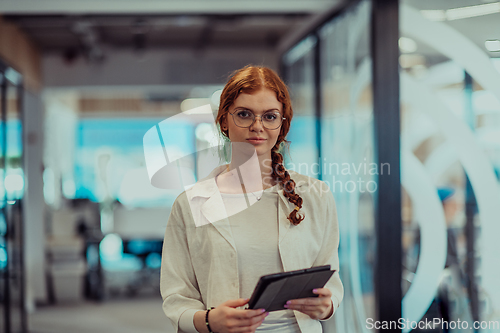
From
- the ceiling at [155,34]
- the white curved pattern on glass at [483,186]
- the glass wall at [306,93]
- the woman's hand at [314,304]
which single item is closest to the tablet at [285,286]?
the woman's hand at [314,304]

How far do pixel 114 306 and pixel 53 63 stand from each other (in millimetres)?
2980

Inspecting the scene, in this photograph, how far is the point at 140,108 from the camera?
408 inches

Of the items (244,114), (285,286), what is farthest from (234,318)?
(244,114)

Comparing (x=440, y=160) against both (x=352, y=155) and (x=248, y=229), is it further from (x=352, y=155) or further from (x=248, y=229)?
(x=248, y=229)

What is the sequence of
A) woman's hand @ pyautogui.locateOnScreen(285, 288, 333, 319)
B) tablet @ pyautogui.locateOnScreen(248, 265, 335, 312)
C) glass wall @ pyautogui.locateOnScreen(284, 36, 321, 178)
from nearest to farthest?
tablet @ pyautogui.locateOnScreen(248, 265, 335, 312) < woman's hand @ pyautogui.locateOnScreen(285, 288, 333, 319) < glass wall @ pyautogui.locateOnScreen(284, 36, 321, 178)

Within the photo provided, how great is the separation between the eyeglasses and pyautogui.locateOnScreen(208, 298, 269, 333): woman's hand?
1.43 feet

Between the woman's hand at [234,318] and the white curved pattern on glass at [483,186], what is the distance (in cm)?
202

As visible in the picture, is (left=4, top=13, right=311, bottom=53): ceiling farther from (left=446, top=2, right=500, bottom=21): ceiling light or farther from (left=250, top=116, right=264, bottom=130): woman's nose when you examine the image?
(left=250, top=116, right=264, bottom=130): woman's nose

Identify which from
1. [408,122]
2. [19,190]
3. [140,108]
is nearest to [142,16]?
[19,190]

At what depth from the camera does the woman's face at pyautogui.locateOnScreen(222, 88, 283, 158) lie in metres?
1.24

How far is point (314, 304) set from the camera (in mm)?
1175

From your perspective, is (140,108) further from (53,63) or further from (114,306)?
(114,306)

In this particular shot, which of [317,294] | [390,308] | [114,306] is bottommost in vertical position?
[114,306]

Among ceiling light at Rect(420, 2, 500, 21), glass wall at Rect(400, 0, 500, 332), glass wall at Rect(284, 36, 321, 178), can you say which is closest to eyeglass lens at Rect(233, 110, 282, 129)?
glass wall at Rect(400, 0, 500, 332)
